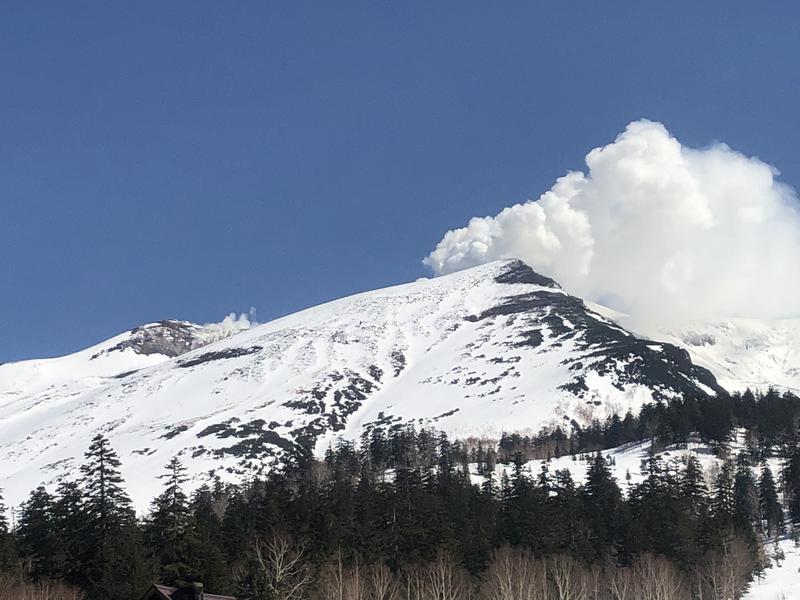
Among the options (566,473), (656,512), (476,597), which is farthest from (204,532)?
(566,473)

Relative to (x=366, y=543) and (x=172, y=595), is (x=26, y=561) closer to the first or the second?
(x=366, y=543)

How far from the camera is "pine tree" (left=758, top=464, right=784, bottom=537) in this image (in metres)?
140

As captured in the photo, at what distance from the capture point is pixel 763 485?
143m

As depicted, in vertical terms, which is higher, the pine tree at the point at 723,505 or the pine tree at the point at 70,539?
the pine tree at the point at 70,539

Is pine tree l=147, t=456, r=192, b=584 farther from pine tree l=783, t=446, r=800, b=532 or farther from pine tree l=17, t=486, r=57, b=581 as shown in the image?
pine tree l=783, t=446, r=800, b=532

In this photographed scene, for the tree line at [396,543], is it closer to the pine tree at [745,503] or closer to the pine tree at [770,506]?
the pine tree at [745,503]

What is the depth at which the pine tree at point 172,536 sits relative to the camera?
6594 cm

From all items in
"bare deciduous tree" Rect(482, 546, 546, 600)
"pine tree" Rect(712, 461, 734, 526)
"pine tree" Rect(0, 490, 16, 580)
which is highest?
"pine tree" Rect(0, 490, 16, 580)

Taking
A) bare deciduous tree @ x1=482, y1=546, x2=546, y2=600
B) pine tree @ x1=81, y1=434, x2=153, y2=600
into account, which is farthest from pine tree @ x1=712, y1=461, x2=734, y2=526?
pine tree @ x1=81, y1=434, x2=153, y2=600

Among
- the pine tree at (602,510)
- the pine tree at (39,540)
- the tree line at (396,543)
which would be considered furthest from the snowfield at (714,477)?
the pine tree at (39,540)

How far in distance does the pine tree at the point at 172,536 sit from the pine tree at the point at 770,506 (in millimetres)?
95230

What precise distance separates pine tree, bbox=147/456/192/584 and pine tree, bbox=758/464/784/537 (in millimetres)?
95230

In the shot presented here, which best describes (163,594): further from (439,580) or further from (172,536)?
(439,580)

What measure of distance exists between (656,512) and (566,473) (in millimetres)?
23314
